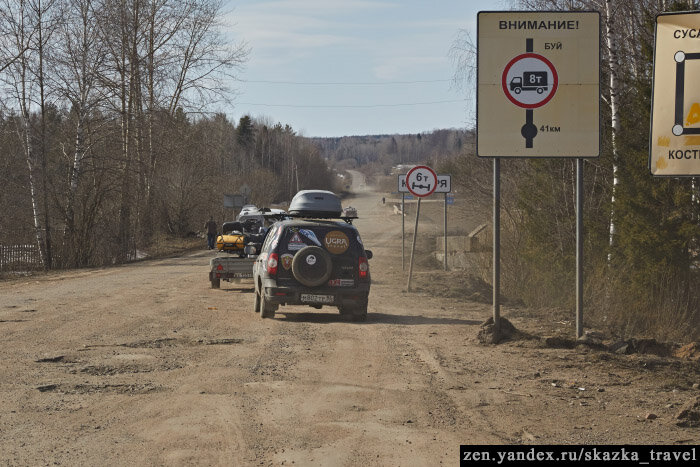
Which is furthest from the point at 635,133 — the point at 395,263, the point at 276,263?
the point at 395,263

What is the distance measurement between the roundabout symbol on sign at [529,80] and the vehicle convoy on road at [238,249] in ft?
22.2

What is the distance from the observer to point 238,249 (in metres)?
20.8

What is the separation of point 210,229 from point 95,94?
1047 centimetres

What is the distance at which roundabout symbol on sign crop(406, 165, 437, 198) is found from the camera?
20281mm

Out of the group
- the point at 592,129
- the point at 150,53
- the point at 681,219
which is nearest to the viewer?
the point at 592,129

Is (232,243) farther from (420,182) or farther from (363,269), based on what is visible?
(363,269)

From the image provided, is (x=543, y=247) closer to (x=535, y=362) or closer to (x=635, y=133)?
(x=635, y=133)

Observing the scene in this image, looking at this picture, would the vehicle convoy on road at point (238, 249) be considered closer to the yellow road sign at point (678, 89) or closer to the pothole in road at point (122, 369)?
the pothole in road at point (122, 369)

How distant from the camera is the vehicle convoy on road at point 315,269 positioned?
46.0 feet

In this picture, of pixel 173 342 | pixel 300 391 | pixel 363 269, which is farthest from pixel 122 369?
pixel 363 269

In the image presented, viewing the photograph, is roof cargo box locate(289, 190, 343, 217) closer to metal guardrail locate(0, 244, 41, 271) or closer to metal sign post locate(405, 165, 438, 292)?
metal sign post locate(405, 165, 438, 292)

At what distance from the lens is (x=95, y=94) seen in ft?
112

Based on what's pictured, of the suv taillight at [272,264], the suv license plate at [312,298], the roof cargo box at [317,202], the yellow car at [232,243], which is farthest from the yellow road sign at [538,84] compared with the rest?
the roof cargo box at [317,202]

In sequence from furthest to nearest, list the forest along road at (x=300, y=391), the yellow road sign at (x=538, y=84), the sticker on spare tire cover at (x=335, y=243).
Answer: the sticker on spare tire cover at (x=335, y=243)
the yellow road sign at (x=538, y=84)
the forest along road at (x=300, y=391)
